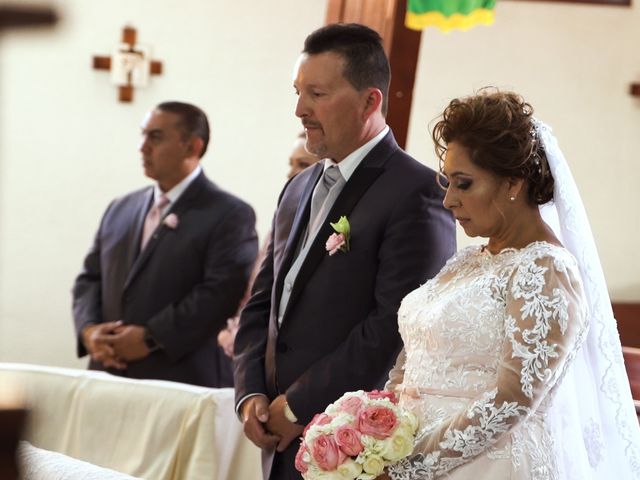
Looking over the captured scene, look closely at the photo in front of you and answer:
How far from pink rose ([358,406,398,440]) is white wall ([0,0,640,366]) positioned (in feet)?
16.7

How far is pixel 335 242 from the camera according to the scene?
9.77 ft

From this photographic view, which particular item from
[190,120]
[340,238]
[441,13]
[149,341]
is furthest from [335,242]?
[190,120]

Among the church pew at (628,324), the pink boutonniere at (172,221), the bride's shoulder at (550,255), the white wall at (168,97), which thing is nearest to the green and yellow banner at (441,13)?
the pink boutonniere at (172,221)

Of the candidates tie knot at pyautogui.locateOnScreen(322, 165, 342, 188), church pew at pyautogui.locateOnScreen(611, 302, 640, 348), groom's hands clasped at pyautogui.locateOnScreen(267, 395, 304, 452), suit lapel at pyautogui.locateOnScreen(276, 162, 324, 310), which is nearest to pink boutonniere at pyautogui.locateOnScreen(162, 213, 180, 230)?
suit lapel at pyautogui.locateOnScreen(276, 162, 324, 310)

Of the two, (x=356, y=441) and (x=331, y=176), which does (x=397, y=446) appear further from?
(x=331, y=176)

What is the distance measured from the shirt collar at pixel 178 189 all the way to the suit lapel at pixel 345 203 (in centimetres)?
199

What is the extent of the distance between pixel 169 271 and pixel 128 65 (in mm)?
2859

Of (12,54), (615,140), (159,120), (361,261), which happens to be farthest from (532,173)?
(615,140)

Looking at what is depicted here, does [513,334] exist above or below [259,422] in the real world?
above

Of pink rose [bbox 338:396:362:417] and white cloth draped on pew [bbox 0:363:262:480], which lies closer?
pink rose [bbox 338:396:362:417]

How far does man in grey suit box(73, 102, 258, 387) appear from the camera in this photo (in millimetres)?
4719

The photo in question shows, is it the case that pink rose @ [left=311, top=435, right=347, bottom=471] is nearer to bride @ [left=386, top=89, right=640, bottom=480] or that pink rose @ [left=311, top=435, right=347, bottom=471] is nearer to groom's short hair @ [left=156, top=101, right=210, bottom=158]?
bride @ [left=386, top=89, right=640, bottom=480]

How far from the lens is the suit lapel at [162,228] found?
4836mm

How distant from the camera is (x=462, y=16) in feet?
16.0
